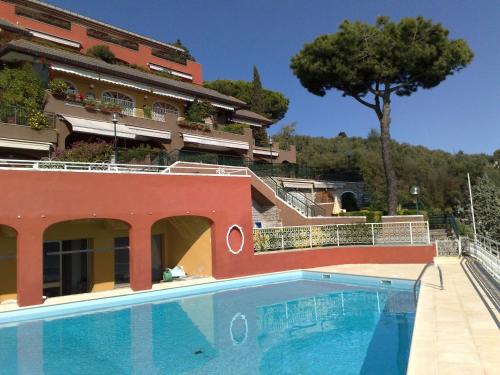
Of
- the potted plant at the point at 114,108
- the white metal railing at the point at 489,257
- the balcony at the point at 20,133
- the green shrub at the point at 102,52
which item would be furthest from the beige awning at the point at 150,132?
the white metal railing at the point at 489,257

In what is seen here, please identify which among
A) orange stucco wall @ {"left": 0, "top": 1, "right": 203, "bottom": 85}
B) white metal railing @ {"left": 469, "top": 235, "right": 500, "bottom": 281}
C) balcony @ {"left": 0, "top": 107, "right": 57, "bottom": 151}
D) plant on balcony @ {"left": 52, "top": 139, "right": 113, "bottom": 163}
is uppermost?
orange stucco wall @ {"left": 0, "top": 1, "right": 203, "bottom": 85}

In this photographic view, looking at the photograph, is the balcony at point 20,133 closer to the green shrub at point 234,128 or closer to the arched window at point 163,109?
the arched window at point 163,109

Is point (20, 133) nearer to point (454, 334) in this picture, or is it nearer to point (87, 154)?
point (87, 154)

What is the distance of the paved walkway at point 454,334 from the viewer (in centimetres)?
663

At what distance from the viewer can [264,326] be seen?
12.5 m

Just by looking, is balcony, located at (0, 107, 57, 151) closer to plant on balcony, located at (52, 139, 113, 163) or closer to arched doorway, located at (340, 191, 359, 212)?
plant on balcony, located at (52, 139, 113, 163)

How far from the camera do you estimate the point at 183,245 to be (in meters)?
20.4

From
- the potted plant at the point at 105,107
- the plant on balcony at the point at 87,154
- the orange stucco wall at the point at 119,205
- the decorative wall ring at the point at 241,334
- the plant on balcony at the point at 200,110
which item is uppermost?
the plant on balcony at the point at 200,110

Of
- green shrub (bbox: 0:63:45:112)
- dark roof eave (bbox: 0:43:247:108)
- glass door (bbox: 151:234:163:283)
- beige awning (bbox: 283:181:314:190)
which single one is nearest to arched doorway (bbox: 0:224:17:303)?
glass door (bbox: 151:234:163:283)

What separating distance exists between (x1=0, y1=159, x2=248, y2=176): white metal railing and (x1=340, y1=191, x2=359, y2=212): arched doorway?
51.7 ft

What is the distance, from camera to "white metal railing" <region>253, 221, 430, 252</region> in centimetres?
2086

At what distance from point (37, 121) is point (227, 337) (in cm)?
1574

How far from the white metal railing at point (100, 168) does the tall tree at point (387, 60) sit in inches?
522

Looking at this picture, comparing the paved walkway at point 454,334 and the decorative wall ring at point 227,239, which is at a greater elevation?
the decorative wall ring at point 227,239
